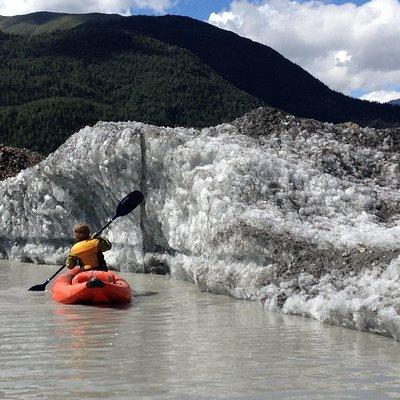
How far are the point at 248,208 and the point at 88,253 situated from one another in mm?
2528

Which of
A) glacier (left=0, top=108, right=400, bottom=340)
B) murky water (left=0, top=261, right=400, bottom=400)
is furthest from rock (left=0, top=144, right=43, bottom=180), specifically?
murky water (left=0, top=261, right=400, bottom=400)

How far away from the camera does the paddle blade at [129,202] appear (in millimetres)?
12758

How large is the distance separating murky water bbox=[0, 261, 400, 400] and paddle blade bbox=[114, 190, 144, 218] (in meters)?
3.53

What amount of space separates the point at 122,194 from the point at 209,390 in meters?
8.92

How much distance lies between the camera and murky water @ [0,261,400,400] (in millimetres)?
5008

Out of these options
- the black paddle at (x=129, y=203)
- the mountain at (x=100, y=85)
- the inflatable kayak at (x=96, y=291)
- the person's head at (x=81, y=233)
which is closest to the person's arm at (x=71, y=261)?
the person's head at (x=81, y=233)

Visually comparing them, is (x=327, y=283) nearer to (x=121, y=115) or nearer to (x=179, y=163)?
(x=179, y=163)

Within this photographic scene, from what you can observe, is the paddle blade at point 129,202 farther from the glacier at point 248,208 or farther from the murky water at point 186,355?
the murky water at point 186,355

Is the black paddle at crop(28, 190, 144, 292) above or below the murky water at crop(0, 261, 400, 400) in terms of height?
above

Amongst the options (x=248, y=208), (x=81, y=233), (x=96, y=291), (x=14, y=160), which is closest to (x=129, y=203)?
(x=81, y=233)

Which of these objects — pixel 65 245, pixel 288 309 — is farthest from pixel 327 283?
pixel 65 245

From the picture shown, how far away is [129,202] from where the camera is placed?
503 inches

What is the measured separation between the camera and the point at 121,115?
11688 cm

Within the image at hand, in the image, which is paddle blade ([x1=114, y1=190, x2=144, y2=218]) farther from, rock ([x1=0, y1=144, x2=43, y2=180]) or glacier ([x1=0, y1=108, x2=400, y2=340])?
rock ([x1=0, y1=144, x2=43, y2=180])
